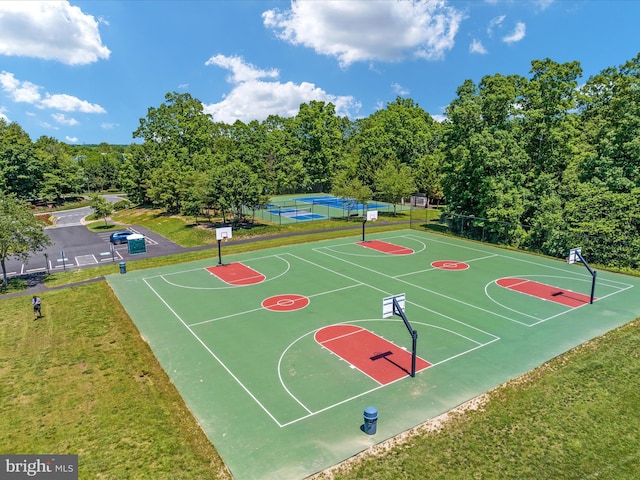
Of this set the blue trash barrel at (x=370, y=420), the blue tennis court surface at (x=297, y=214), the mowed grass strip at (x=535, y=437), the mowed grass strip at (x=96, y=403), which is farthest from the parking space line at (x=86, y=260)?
the mowed grass strip at (x=535, y=437)

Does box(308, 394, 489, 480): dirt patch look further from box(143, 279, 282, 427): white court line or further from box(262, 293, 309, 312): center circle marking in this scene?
box(262, 293, 309, 312): center circle marking

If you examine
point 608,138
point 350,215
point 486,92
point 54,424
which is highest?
point 486,92

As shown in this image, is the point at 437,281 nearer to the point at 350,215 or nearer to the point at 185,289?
the point at 185,289

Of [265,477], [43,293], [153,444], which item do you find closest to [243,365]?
[153,444]

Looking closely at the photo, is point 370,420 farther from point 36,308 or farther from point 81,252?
point 81,252

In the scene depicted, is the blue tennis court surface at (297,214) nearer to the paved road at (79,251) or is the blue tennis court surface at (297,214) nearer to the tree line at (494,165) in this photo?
the tree line at (494,165)
